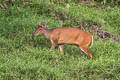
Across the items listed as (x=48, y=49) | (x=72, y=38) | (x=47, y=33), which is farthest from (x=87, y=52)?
(x=47, y=33)

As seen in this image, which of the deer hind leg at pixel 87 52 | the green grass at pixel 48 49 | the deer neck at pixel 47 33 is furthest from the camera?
the deer neck at pixel 47 33

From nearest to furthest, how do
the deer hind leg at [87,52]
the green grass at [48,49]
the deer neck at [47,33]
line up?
the green grass at [48,49]
the deer hind leg at [87,52]
the deer neck at [47,33]

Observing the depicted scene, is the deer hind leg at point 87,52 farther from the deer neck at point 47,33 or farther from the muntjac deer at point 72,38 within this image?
the deer neck at point 47,33

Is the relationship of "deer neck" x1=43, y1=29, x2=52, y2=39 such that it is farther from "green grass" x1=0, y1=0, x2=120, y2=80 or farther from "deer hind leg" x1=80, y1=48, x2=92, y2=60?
"deer hind leg" x1=80, y1=48, x2=92, y2=60

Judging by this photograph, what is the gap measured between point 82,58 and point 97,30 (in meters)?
2.19

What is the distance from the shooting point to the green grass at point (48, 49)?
26.5 ft

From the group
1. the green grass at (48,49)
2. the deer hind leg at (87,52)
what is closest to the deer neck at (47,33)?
the green grass at (48,49)

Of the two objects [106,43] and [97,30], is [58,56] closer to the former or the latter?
[106,43]

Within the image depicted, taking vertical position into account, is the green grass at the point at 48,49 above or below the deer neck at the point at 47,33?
below

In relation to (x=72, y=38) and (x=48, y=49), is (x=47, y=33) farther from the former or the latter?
(x=72, y=38)

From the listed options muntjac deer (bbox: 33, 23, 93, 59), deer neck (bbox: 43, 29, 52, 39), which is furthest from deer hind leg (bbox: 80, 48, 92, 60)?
deer neck (bbox: 43, 29, 52, 39)

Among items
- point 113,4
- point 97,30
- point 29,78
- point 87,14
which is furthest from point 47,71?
point 113,4

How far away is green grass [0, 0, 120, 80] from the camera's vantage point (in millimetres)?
8070

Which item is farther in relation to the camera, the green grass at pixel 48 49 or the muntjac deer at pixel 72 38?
the muntjac deer at pixel 72 38
